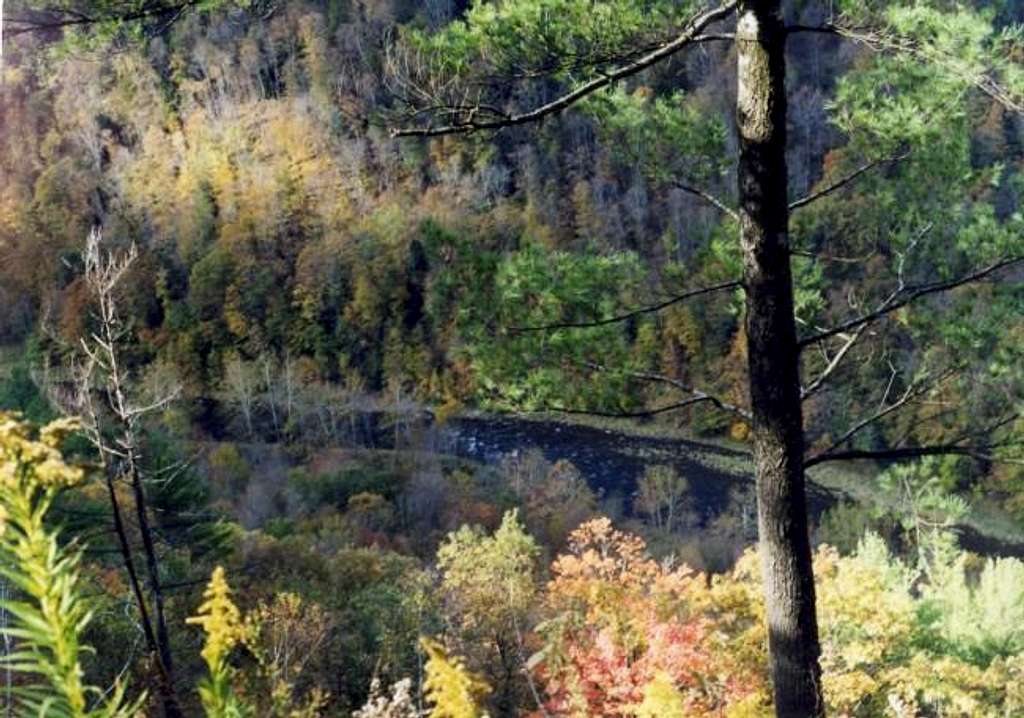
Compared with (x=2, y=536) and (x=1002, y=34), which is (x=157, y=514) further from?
(x=2, y=536)

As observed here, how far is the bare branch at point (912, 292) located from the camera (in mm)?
3010

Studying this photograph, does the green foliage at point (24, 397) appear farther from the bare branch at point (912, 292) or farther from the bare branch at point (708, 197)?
the bare branch at point (912, 292)

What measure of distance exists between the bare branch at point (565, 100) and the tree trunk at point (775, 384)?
0.13 metres

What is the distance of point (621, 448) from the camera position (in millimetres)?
30125

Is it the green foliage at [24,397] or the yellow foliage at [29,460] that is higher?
the yellow foliage at [29,460]

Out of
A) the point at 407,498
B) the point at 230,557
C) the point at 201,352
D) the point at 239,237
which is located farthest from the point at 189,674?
the point at 239,237

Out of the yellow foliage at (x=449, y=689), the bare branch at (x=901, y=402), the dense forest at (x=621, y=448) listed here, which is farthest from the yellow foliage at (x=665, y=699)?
the yellow foliage at (x=449, y=689)

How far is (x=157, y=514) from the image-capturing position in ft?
42.4

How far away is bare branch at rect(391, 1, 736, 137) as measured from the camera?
2.70 m

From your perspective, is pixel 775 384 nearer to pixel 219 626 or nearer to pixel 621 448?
pixel 219 626

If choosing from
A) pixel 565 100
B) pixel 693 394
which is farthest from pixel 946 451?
pixel 565 100

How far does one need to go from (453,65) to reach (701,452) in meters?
27.0

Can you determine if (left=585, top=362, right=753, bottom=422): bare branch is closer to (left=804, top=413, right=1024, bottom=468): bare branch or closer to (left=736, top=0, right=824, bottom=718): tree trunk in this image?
(left=736, top=0, right=824, bottom=718): tree trunk

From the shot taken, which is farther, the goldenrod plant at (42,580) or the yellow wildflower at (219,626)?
the yellow wildflower at (219,626)
